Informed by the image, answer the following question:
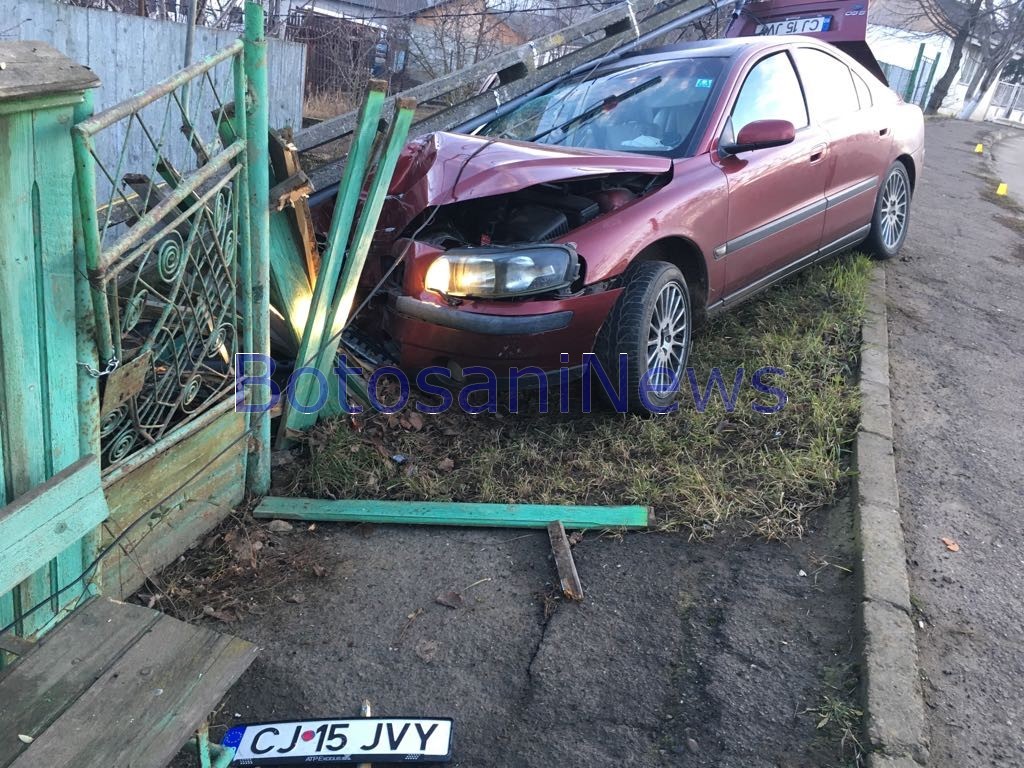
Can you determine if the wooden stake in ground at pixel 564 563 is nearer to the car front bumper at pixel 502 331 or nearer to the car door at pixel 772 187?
the car front bumper at pixel 502 331

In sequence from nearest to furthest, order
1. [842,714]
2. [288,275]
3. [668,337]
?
[842,714], [288,275], [668,337]

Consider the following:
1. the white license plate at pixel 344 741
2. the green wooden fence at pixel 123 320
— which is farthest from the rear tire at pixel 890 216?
the white license plate at pixel 344 741

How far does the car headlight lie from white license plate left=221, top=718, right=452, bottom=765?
6.08 ft

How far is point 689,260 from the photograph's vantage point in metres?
4.34

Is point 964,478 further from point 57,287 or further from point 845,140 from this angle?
point 57,287

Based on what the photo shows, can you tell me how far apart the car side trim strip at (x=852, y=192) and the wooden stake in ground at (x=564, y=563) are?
3.04m

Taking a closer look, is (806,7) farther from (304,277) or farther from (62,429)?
(62,429)

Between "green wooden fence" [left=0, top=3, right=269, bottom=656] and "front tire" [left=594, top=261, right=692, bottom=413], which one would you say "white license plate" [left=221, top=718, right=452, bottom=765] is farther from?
"front tire" [left=594, top=261, right=692, bottom=413]

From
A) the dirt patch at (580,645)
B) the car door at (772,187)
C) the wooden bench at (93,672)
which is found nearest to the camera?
the wooden bench at (93,672)

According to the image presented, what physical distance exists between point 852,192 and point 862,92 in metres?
0.74

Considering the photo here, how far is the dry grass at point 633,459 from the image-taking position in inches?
138

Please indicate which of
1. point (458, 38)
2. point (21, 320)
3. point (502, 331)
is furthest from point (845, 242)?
point (458, 38)

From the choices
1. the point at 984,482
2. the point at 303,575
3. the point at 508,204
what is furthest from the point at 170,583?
the point at 984,482

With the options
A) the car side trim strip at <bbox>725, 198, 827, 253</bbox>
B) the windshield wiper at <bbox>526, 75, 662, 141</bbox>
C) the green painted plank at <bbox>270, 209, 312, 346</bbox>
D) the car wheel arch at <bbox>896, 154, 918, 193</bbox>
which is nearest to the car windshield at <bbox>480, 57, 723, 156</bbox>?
the windshield wiper at <bbox>526, 75, 662, 141</bbox>
